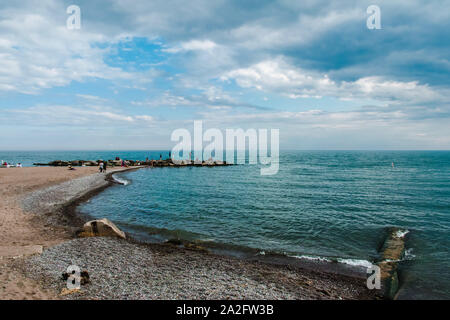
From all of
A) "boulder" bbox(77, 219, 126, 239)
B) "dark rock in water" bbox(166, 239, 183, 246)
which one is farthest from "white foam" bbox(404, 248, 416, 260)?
"boulder" bbox(77, 219, 126, 239)

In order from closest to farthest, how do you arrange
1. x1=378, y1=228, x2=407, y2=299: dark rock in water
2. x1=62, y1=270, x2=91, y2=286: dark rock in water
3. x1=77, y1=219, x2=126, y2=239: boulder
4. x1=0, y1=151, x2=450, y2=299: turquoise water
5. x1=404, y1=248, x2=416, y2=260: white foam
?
1. x1=62, y1=270, x2=91, y2=286: dark rock in water
2. x1=378, y1=228, x2=407, y2=299: dark rock in water
3. x1=404, y1=248, x2=416, y2=260: white foam
4. x1=0, y1=151, x2=450, y2=299: turquoise water
5. x1=77, y1=219, x2=126, y2=239: boulder

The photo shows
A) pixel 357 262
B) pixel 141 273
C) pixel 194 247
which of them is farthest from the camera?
pixel 194 247

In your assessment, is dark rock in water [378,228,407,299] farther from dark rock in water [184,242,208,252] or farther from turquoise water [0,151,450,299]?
dark rock in water [184,242,208,252]

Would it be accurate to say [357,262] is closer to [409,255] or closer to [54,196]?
[409,255]

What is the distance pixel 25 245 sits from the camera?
13.8 meters

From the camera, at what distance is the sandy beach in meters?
9.22

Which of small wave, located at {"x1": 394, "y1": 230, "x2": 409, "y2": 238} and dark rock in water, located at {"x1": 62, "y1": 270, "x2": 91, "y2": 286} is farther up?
dark rock in water, located at {"x1": 62, "y1": 270, "x2": 91, "y2": 286}

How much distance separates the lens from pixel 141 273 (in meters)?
11.0

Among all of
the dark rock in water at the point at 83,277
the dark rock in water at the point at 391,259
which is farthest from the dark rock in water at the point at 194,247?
the dark rock in water at the point at 391,259

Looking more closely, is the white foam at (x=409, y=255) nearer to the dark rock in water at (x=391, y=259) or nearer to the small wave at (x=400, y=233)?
the dark rock in water at (x=391, y=259)

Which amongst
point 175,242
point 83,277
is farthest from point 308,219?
point 83,277
